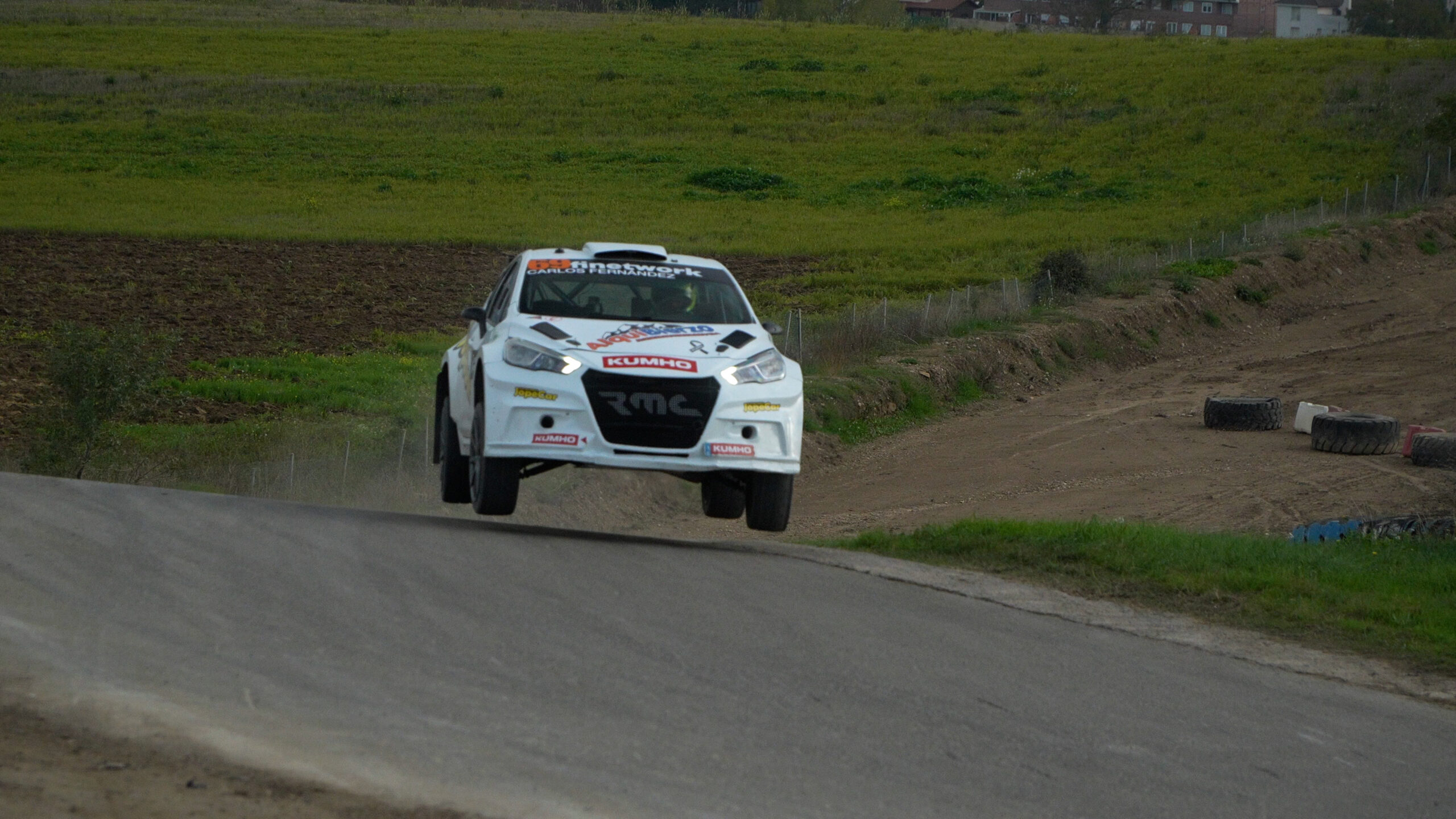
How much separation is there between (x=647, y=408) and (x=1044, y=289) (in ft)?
70.2

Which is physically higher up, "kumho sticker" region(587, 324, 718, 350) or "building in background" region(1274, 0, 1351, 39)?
"building in background" region(1274, 0, 1351, 39)

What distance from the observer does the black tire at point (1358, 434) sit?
18922 millimetres

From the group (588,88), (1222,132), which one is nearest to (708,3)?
(588,88)

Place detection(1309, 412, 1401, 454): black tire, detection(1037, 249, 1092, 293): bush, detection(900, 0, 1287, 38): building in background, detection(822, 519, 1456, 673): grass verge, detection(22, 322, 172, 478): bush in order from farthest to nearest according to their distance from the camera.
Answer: detection(900, 0, 1287, 38): building in background, detection(1037, 249, 1092, 293): bush, detection(1309, 412, 1401, 454): black tire, detection(22, 322, 172, 478): bush, detection(822, 519, 1456, 673): grass verge

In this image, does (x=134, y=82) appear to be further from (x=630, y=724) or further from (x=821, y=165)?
(x=630, y=724)

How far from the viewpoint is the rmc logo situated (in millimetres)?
10289

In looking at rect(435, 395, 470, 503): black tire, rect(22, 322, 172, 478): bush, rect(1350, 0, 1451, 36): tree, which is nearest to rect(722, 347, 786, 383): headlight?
rect(435, 395, 470, 503): black tire

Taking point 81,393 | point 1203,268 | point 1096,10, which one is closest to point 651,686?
point 81,393

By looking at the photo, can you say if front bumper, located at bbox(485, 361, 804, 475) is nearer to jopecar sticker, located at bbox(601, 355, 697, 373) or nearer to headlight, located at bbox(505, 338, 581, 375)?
headlight, located at bbox(505, 338, 581, 375)

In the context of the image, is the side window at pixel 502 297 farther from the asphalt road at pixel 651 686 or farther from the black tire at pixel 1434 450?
the black tire at pixel 1434 450

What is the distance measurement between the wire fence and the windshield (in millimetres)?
10298

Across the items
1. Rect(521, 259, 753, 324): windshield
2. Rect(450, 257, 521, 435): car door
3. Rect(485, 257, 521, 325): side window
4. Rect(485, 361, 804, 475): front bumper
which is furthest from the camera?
Rect(485, 257, 521, 325): side window

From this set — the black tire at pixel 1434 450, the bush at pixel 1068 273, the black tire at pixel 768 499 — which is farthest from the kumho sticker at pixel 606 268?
the bush at pixel 1068 273

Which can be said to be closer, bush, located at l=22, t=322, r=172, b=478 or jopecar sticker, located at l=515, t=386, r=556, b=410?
jopecar sticker, located at l=515, t=386, r=556, b=410
